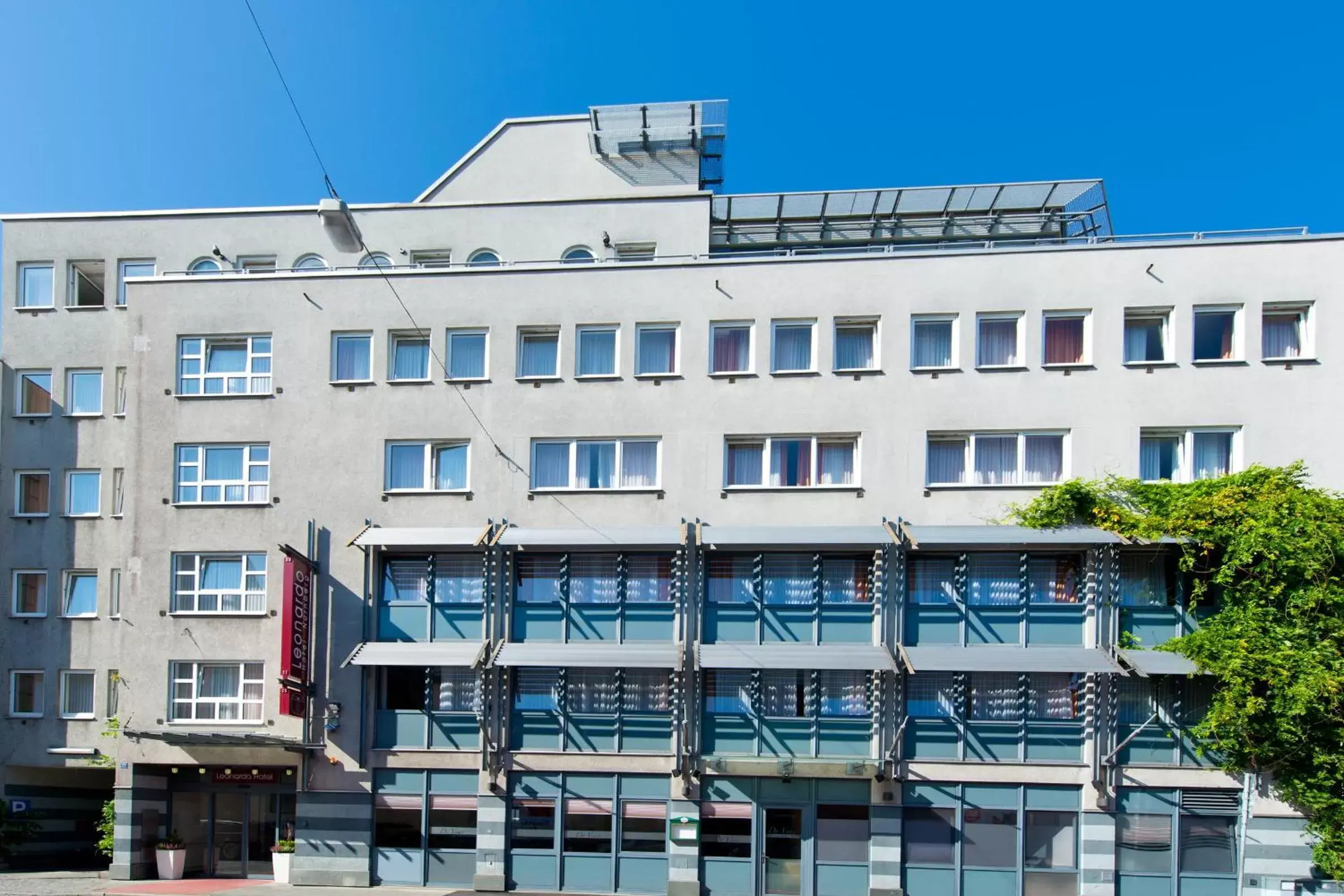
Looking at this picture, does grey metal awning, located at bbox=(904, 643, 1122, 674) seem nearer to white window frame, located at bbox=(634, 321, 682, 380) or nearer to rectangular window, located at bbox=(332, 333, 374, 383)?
white window frame, located at bbox=(634, 321, 682, 380)

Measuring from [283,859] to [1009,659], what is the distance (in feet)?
54.7

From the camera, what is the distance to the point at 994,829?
22.7m

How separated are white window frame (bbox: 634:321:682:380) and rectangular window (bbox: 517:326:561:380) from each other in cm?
185

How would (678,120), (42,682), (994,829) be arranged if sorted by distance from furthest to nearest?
(678,120) < (42,682) < (994,829)

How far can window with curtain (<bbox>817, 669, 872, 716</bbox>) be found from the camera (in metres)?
23.2

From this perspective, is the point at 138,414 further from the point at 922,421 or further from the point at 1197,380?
the point at 1197,380

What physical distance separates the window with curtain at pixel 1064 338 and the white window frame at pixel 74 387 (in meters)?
23.6

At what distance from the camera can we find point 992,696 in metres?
23.0

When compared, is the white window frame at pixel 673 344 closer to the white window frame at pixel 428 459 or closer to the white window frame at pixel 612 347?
the white window frame at pixel 612 347

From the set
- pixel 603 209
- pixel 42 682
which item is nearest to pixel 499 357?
pixel 603 209

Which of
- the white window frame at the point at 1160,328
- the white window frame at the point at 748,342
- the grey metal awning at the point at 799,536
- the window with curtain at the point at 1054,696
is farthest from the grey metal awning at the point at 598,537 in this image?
the white window frame at the point at 1160,328

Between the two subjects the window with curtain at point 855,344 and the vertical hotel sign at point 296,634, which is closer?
the vertical hotel sign at point 296,634

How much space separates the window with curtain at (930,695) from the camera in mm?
23125

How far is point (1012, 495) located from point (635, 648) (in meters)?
8.88
